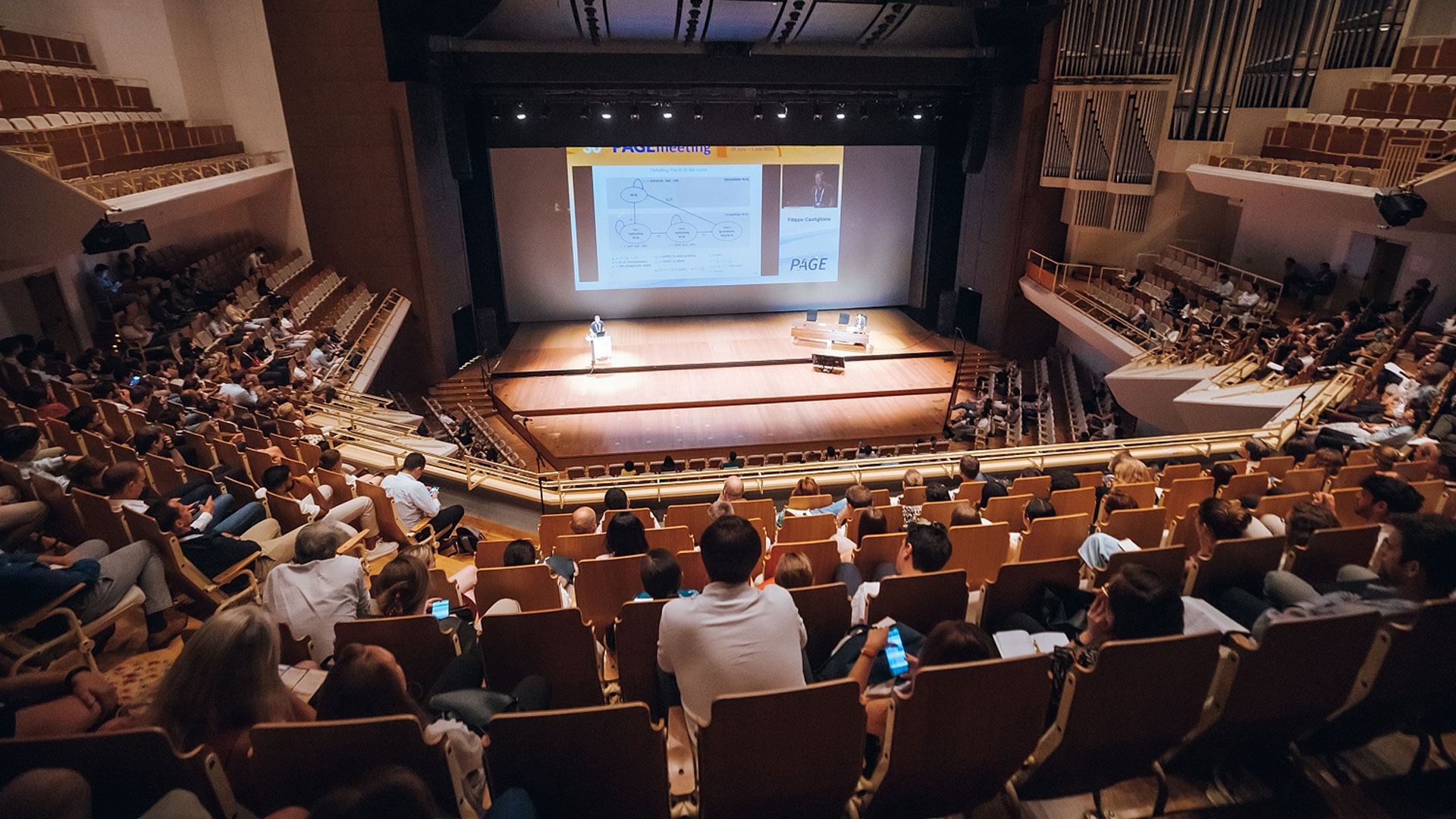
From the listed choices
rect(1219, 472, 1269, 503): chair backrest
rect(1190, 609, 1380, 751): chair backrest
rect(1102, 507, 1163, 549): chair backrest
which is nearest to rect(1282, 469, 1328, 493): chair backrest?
rect(1219, 472, 1269, 503): chair backrest

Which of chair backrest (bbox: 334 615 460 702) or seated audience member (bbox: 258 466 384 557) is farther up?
chair backrest (bbox: 334 615 460 702)

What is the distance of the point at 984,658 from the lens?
2074 mm

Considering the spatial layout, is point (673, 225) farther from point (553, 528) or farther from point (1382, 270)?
point (553, 528)

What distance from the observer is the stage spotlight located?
7.46 metres

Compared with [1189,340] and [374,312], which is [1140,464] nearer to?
[1189,340]

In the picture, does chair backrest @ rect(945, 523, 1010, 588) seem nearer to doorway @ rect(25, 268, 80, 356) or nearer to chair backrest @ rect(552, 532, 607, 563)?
chair backrest @ rect(552, 532, 607, 563)

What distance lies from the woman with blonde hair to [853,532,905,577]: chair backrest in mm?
2495

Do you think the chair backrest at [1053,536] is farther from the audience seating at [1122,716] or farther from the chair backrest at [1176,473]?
the audience seating at [1122,716]

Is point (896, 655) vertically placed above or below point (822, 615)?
above

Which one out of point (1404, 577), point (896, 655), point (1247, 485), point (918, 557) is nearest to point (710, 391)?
point (1247, 485)

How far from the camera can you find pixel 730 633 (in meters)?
2.18

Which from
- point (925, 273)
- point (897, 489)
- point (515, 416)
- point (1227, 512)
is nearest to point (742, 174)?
point (925, 273)

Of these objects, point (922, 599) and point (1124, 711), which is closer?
point (1124, 711)

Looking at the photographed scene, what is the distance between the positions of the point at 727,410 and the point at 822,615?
10.3m
